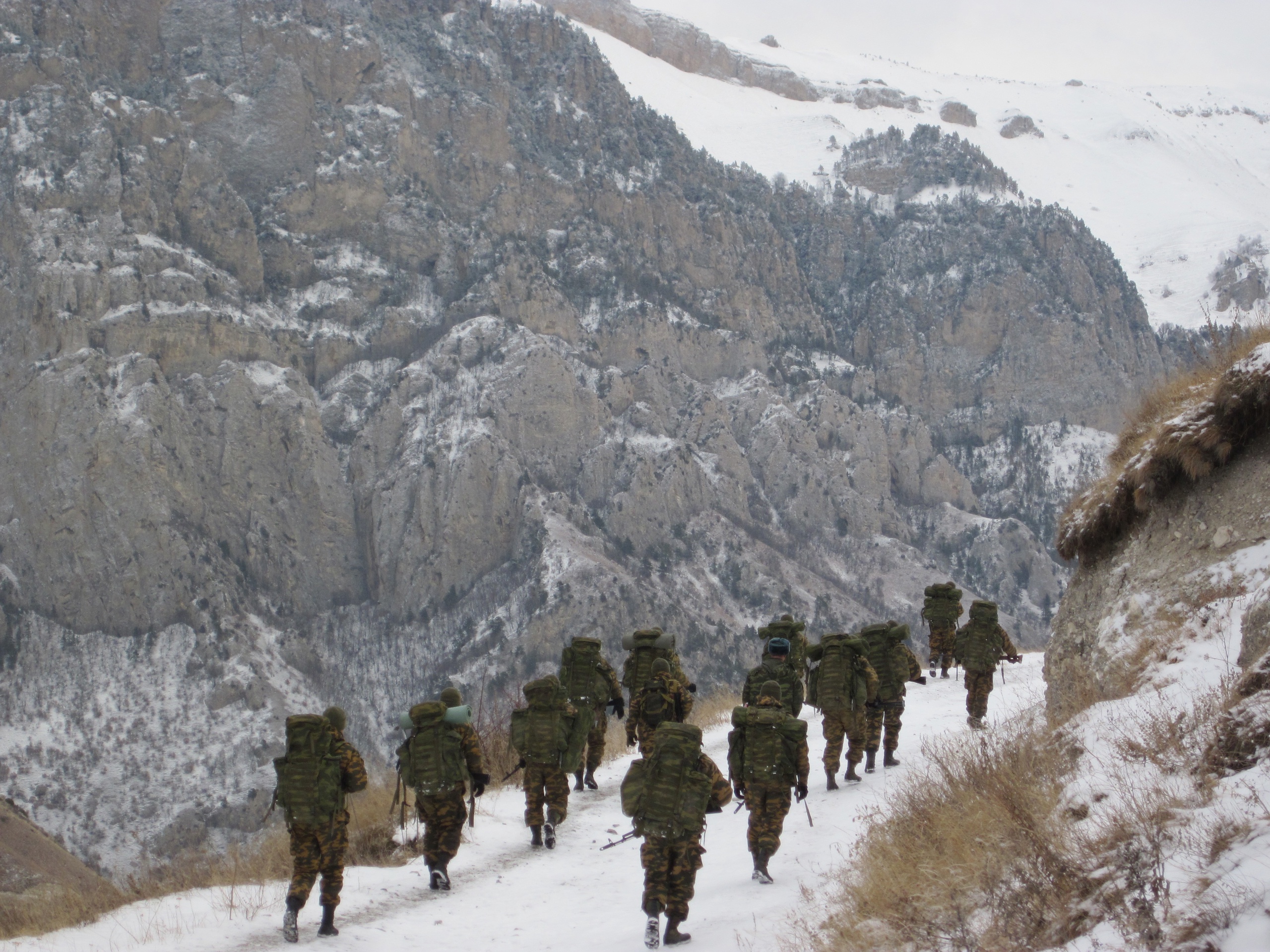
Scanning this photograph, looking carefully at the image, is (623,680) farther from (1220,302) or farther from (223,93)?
(1220,302)

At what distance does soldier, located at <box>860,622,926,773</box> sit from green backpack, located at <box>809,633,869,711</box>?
21.8 inches

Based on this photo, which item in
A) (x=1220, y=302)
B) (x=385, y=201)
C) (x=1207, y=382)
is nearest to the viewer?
(x=1207, y=382)

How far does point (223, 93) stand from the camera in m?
122

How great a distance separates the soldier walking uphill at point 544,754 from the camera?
10672 mm

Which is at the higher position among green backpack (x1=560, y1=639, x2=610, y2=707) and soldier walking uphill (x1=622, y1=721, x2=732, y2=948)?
soldier walking uphill (x1=622, y1=721, x2=732, y2=948)

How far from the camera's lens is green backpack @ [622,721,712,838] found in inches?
292

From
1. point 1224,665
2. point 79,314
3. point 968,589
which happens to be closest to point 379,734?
point 79,314

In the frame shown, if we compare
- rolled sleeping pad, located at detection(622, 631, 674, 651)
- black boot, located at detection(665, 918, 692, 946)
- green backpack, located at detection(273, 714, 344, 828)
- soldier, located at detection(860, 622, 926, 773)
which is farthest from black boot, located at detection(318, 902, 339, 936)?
soldier, located at detection(860, 622, 926, 773)

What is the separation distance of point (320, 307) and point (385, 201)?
16548mm

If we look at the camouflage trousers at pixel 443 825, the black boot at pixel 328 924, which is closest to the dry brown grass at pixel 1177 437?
the camouflage trousers at pixel 443 825

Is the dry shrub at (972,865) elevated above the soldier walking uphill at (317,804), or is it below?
above

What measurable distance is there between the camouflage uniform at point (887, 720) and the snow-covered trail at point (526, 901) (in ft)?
1.58

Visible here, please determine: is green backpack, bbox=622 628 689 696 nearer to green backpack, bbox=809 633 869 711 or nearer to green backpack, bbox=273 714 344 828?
green backpack, bbox=809 633 869 711

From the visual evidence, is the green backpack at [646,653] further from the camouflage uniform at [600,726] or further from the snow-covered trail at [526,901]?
the snow-covered trail at [526,901]
